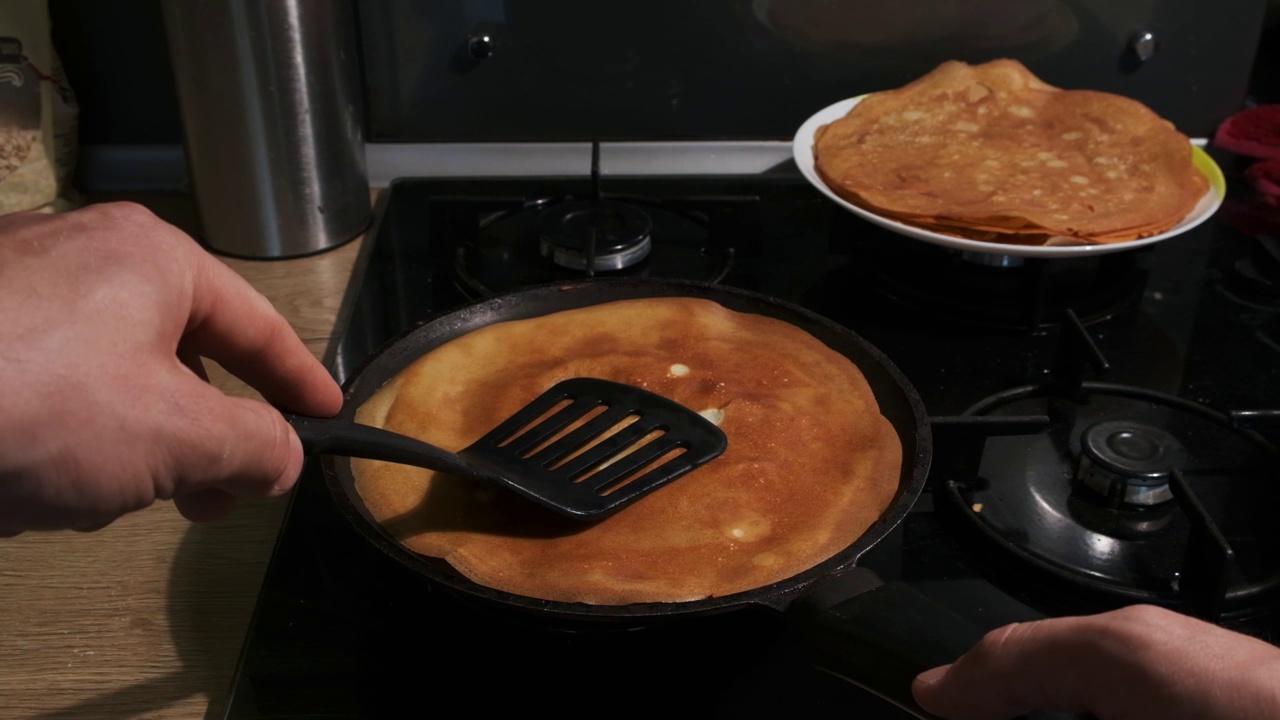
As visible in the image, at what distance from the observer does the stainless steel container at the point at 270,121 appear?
3.19 ft

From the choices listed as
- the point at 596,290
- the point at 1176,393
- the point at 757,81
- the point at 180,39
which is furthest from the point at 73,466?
the point at 757,81

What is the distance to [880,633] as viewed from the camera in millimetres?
514

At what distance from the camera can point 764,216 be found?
1.18 meters

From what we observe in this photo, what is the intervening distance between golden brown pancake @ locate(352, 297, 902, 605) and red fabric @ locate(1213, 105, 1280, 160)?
671mm

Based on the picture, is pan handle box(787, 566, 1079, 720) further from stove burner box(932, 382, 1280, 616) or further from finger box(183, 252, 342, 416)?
finger box(183, 252, 342, 416)

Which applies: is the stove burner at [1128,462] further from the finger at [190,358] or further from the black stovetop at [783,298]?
the finger at [190,358]

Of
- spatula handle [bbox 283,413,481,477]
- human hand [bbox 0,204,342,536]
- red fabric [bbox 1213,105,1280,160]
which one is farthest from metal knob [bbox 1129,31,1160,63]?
human hand [bbox 0,204,342,536]

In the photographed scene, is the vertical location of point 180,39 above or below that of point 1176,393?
above

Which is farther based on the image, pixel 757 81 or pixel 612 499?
pixel 757 81

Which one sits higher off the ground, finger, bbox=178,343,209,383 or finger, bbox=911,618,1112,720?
finger, bbox=178,343,209,383

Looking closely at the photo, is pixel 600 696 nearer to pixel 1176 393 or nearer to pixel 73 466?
pixel 73 466

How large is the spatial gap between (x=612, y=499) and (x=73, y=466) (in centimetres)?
31

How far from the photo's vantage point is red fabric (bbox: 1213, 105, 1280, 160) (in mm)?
1161

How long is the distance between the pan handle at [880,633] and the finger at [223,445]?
269 mm
